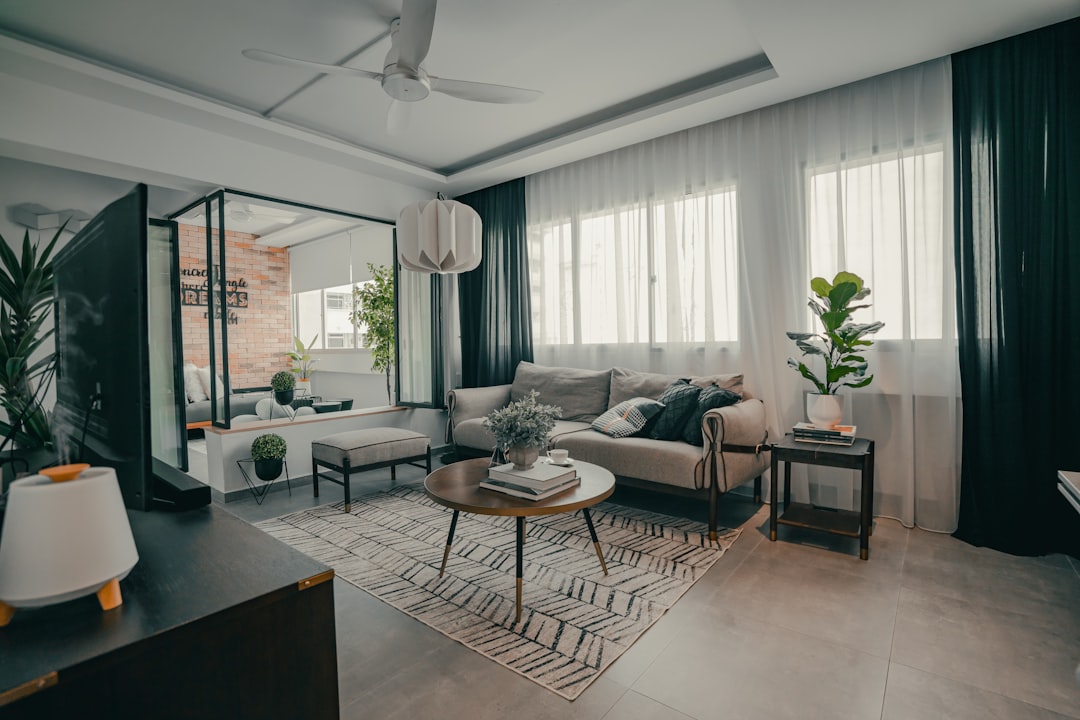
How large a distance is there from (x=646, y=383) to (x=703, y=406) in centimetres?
69

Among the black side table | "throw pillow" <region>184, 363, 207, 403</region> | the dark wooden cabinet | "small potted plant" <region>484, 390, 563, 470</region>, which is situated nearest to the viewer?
the dark wooden cabinet

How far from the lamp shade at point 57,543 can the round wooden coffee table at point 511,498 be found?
1.42m

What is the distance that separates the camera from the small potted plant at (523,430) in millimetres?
2367

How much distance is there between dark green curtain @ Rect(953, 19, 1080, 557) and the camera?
2555mm

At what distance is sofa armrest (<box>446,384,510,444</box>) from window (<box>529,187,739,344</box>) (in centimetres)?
72

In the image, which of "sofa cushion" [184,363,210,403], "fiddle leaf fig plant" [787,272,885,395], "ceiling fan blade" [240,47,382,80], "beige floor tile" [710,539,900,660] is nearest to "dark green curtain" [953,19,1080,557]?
"fiddle leaf fig plant" [787,272,885,395]

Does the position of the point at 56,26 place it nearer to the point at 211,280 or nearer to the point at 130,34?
the point at 130,34

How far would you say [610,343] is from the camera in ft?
14.3

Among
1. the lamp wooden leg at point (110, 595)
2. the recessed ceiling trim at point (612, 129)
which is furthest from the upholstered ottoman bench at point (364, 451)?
the lamp wooden leg at point (110, 595)

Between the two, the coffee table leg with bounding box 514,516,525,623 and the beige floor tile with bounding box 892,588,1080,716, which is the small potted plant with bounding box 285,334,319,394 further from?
the beige floor tile with bounding box 892,588,1080,716

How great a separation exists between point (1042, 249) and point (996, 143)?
0.60 meters

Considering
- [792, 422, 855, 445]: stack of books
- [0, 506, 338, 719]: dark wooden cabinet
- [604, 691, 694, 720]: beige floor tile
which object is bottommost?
[604, 691, 694, 720]: beige floor tile

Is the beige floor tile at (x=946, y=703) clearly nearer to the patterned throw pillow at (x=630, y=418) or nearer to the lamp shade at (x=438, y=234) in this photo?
the patterned throw pillow at (x=630, y=418)

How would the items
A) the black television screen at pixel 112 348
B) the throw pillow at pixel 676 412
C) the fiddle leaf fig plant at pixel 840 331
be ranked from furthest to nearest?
the throw pillow at pixel 676 412
the fiddle leaf fig plant at pixel 840 331
the black television screen at pixel 112 348
